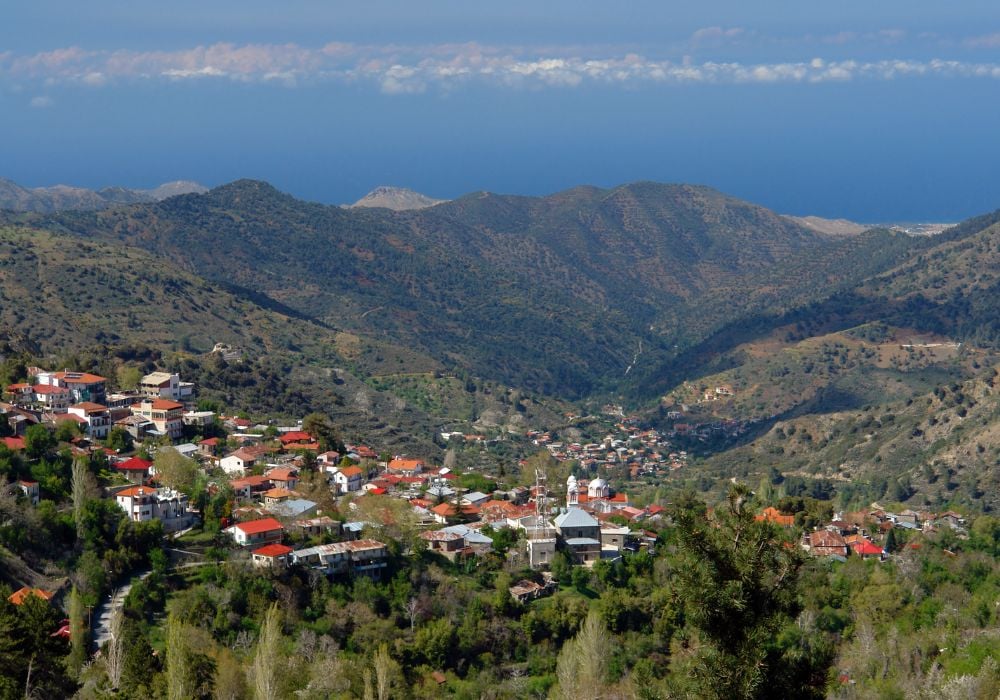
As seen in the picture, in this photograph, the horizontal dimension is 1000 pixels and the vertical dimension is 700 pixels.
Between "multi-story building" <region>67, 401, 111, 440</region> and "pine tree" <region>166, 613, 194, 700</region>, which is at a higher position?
"multi-story building" <region>67, 401, 111, 440</region>

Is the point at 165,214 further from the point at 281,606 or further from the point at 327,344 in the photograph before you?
the point at 281,606

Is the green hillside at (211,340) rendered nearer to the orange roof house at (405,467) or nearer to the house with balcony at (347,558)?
the orange roof house at (405,467)

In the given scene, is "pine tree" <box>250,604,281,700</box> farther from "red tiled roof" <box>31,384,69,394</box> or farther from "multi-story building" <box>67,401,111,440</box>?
"red tiled roof" <box>31,384,69,394</box>

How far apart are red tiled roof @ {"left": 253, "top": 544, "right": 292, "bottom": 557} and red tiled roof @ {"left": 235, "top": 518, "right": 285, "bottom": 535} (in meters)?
0.84

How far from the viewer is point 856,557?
41.6 m

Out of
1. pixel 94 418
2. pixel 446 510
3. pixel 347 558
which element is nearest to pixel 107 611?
pixel 347 558

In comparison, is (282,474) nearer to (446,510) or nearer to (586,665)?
(446,510)

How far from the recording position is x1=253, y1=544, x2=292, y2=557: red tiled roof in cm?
3453

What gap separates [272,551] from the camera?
3466cm

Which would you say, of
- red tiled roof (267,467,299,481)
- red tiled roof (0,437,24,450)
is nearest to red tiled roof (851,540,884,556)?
red tiled roof (267,467,299,481)

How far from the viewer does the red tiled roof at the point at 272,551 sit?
1359 inches

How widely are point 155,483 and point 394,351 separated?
60156 mm

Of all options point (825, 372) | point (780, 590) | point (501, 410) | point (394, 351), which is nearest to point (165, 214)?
point (394, 351)

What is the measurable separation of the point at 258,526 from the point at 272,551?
1728 mm
